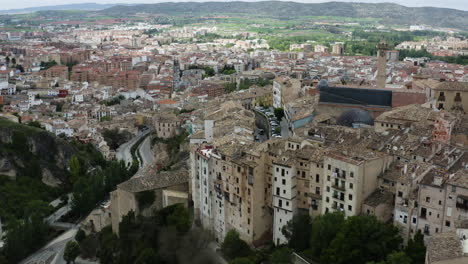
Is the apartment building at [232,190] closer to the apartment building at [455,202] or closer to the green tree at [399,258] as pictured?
the green tree at [399,258]

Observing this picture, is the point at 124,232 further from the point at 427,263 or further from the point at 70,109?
the point at 70,109

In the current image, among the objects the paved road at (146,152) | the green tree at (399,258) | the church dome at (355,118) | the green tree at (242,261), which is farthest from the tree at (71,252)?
the green tree at (399,258)

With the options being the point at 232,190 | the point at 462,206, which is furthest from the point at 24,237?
the point at 462,206

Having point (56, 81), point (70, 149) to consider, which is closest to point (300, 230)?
point (70, 149)

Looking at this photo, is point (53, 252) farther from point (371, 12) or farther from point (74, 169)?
point (371, 12)

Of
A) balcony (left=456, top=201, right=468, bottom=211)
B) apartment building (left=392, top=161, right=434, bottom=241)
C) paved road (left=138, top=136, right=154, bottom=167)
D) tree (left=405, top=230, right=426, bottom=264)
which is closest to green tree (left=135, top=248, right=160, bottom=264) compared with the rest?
apartment building (left=392, top=161, right=434, bottom=241)

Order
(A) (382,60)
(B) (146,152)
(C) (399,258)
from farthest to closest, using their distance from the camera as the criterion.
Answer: (B) (146,152), (A) (382,60), (C) (399,258)

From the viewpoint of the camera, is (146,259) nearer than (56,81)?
Yes
